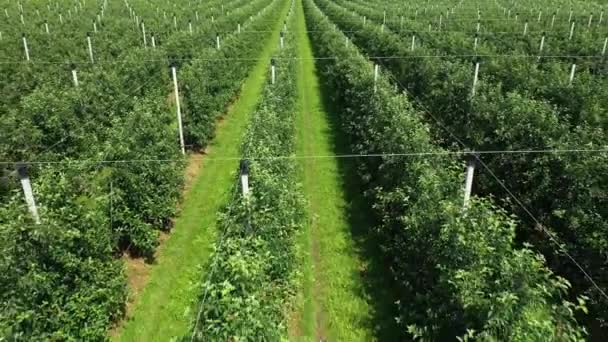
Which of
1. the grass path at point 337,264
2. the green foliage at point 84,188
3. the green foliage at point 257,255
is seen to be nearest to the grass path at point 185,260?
the green foliage at point 257,255

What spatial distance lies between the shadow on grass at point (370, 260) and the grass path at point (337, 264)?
0.06ft

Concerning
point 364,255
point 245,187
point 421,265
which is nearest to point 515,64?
point 364,255

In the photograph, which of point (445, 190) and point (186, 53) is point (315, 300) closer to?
point (445, 190)

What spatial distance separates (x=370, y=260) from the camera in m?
10.1


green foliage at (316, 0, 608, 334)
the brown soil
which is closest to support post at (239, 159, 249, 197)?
the brown soil

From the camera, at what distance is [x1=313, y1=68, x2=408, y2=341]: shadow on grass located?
27.2ft

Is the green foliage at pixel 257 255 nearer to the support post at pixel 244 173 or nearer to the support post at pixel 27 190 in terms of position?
the support post at pixel 244 173

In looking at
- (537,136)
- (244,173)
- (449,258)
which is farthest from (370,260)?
(537,136)

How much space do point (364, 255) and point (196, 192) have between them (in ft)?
18.1

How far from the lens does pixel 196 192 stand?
13234mm

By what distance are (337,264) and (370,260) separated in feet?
2.44

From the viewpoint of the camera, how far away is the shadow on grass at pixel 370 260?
828 centimetres

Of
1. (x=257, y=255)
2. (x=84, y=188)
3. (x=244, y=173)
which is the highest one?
(x=244, y=173)

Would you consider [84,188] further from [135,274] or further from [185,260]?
[185,260]
